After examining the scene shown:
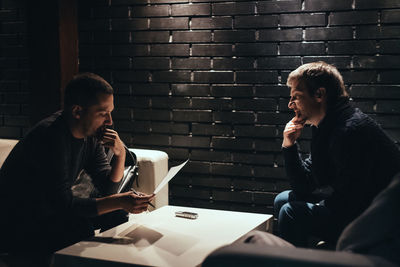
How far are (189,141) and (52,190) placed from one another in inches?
69.5

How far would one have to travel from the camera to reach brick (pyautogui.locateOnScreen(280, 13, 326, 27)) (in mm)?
3574

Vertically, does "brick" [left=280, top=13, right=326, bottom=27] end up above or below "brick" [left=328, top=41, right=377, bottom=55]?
above

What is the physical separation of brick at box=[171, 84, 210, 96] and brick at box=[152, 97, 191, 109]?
0.05 metres

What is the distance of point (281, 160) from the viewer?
12.4 ft

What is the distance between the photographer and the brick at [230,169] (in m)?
3.87

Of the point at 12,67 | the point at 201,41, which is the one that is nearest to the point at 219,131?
the point at 201,41

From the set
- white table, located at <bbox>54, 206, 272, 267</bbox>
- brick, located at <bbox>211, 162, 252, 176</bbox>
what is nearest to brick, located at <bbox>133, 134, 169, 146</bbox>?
brick, located at <bbox>211, 162, 252, 176</bbox>

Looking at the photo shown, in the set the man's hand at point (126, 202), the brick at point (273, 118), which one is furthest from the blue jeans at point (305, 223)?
the brick at point (273, 118)

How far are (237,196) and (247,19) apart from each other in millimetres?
1379

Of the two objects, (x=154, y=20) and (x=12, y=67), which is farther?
(x=12, y=67)

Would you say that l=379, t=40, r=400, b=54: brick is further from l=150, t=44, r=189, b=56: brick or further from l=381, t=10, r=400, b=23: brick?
l=150, t=44, r=189, b=56: brick

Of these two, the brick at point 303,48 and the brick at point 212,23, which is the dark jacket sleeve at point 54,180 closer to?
the brick at point 212,23

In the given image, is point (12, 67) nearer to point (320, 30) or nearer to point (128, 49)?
point (128, 49)

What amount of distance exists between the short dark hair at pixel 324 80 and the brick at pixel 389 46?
856mm
